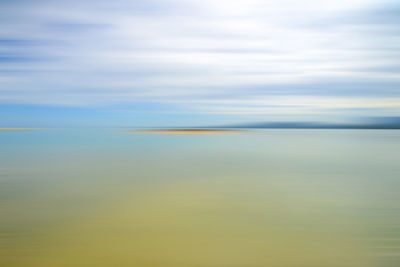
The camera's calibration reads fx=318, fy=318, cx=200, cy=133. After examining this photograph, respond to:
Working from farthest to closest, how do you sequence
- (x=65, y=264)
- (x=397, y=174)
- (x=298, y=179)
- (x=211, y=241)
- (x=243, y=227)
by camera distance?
1. (x=397, y=174)
2. (x=298, y=179)
3. (x=243, y=227)
4. (x=211, y=241)
5. (x=65, y=264)

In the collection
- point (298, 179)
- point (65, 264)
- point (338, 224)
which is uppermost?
point (298, 179)

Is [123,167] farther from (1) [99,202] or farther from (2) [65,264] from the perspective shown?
(2) [65,264]

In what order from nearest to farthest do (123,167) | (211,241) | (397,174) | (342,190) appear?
(211,241), (342,190), (397,174), (123,167)

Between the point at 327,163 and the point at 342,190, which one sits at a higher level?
the point at 327,163

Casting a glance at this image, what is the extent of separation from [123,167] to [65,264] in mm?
5359

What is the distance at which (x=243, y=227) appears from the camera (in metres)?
3.40

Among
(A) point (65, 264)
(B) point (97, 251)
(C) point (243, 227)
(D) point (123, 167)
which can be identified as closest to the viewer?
(A) point (65, 264)

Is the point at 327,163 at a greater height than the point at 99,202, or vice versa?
the point at 327,163

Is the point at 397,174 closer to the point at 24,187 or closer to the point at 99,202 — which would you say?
the point at 99,202

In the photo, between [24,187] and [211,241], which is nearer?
[211,241]

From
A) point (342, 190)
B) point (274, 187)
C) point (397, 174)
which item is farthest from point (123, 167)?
point (397, 174)

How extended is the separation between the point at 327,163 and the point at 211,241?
258 inches

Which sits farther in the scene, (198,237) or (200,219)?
(200,219)

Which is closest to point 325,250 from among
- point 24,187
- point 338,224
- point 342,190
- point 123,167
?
point 338,224
